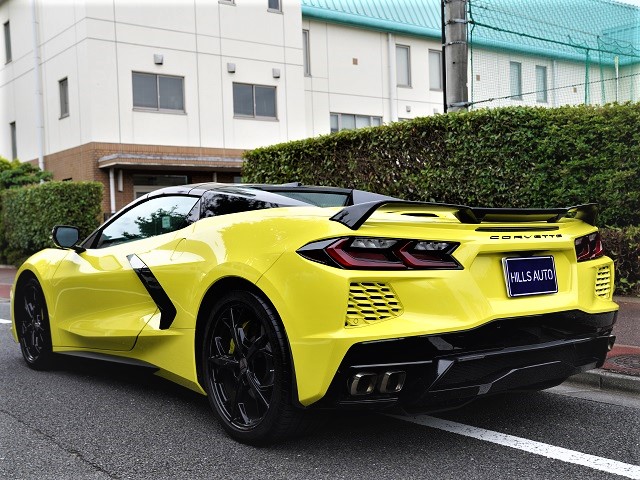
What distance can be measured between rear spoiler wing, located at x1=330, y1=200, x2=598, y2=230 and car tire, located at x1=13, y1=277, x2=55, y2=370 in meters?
3.20

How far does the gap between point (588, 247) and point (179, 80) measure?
1943 cm

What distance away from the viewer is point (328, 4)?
83.9ft

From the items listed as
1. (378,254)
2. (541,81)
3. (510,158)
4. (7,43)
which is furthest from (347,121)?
(378,254)

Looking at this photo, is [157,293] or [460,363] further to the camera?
[157,293]

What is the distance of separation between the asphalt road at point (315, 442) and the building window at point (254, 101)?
18.9 m

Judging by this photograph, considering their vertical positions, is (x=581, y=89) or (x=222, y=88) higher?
(x=222, y=88)

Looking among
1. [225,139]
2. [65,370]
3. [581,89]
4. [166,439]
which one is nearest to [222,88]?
[225,139]

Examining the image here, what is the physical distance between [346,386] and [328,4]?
2399cm

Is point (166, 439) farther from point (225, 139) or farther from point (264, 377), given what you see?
point (225, 139)

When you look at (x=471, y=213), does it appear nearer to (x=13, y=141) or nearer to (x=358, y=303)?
(x=358, y=303)

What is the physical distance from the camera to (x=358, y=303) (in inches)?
127

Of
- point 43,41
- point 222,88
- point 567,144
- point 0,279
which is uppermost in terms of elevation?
point 43,41

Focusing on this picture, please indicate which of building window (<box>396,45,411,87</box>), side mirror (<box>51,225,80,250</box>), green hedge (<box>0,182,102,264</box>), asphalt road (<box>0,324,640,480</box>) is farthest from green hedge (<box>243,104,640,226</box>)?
building window (<box>396,45,411,87</box>)

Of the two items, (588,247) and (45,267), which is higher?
(588,247)
